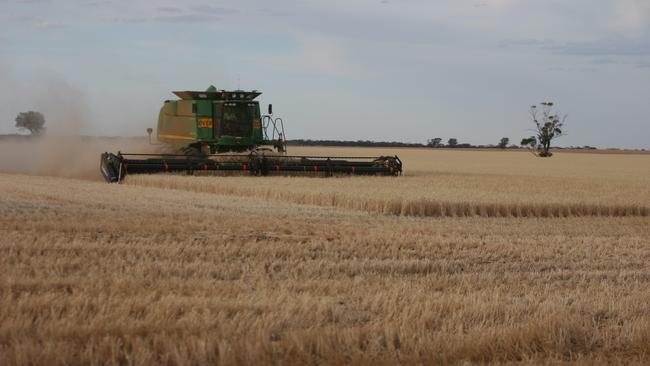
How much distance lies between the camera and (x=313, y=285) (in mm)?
7109

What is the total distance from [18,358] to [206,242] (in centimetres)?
529

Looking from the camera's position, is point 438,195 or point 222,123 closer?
point 438,195

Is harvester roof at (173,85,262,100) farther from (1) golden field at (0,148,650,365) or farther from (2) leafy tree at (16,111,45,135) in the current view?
(2) leafy tree at (16,111,45,135)

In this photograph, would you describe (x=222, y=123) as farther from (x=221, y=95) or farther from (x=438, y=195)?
(x=438, y=195)

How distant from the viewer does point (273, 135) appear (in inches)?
1004

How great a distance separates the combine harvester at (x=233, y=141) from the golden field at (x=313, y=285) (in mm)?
8402

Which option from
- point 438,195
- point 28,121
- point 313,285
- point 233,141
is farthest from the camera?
point 28,121

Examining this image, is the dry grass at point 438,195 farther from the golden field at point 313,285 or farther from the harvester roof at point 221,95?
the harvester roof at point 221,95

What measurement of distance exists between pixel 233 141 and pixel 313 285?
1821cm

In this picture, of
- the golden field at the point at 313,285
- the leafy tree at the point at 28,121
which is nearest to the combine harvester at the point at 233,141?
the golden field at the point at 313,285

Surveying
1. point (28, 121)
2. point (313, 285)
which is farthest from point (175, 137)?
point (28, 121)

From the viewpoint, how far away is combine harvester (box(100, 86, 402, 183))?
78.3ft

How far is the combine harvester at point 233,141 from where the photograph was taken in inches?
940

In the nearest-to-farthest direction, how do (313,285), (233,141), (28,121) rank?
(313,285) → (233,141) → (28,121)
